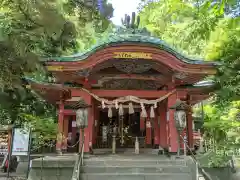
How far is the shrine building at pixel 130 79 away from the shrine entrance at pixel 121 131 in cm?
7

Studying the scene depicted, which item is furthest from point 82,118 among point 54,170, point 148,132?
point 148,132

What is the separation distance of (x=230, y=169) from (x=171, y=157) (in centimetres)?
211

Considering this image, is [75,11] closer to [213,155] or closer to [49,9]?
[49,9]

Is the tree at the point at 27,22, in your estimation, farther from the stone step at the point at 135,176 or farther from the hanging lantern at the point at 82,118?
the stone step at the point at 135,176

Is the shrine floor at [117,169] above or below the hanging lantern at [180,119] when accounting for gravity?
below

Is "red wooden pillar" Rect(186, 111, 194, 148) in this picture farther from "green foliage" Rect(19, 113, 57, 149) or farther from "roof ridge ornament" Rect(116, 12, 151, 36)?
"green foliage" Rect(19, 113, 57, 149)

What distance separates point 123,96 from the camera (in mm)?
10172

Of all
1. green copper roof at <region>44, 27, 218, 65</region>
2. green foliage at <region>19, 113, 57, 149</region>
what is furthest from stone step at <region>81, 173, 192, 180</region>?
green copper roof at <region>44, 27, 218, 65</region>

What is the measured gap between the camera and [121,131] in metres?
12.7

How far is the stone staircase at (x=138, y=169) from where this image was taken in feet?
24.8

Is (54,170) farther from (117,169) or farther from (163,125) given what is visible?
(163,125)

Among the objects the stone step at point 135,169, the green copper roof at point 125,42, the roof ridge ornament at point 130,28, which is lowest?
the stone step at point 135,169

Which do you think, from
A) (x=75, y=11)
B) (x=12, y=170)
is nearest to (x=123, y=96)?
(x=75, y=11)

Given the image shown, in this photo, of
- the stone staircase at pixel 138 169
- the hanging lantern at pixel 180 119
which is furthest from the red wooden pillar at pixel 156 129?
the stone staircase at pixel 138 169
